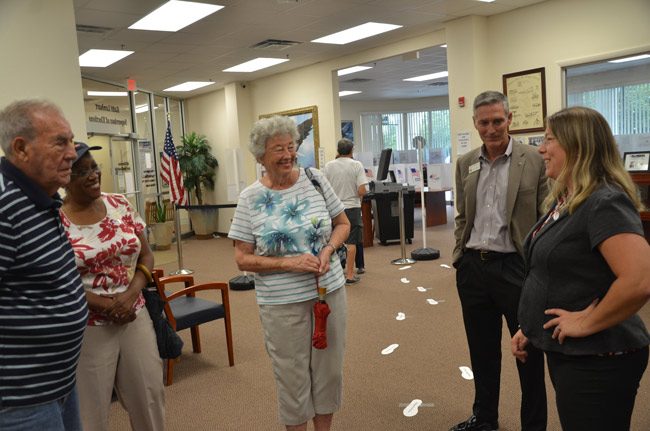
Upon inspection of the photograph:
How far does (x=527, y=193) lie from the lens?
8.04ft

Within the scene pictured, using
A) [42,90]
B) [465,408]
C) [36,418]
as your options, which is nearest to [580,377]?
[36,418]

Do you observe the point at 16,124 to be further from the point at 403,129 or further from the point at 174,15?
the point at 403,129

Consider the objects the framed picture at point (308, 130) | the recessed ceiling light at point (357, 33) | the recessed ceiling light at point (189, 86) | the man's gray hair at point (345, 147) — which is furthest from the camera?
the recessed ceiling light at point (189, 86)

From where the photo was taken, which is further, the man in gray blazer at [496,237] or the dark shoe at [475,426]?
the dark shoe at [475,426]

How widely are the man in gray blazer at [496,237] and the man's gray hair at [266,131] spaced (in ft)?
2.85

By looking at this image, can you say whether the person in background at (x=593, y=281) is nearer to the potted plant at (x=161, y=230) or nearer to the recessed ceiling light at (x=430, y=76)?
the potted plant at (x=161, y=230)

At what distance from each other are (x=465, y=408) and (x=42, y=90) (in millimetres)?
3666

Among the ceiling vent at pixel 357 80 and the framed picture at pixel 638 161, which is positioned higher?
the ceiling vent at pixel 357 80

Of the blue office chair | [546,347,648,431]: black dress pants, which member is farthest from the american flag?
[546,347,648,431]: black dress pants

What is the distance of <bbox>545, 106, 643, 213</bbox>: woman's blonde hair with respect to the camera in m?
1.55

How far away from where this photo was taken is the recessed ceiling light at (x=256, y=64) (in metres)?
9.26

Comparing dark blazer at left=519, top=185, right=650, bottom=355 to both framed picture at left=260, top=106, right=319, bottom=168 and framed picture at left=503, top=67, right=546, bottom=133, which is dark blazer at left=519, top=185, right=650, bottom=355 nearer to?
framed picture at left=503, top=67, right=546, bottom=133

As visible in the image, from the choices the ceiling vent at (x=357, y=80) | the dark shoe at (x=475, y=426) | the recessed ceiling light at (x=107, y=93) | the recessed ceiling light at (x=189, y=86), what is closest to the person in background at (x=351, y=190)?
the dark shoe at (x=475, y=426)

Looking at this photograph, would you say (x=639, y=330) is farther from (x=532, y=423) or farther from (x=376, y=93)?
(x=376, y=93)
